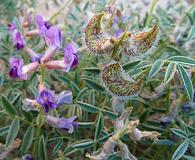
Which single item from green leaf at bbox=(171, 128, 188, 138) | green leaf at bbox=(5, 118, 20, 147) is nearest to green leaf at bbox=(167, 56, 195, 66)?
green leaf at bbox=(171, 128, 188, 138)

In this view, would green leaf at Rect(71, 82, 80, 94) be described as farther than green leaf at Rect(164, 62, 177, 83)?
Yes

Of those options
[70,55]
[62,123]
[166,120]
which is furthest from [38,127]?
[166,120]

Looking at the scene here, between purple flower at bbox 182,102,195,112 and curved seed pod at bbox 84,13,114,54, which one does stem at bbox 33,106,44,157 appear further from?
purple flower at bbox 182,102,195,112

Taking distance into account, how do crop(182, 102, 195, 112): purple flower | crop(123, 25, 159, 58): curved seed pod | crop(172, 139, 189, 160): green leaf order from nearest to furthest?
crop(123, 25, 159, 58): curved seed pod, crop(172, 139, 189, 160): green leaf, crop(182, 102, 195, 112): purple flower

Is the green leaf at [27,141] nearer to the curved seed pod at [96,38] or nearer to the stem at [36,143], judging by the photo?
the stem at [36,143]

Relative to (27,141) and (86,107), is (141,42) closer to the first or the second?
(86,107)

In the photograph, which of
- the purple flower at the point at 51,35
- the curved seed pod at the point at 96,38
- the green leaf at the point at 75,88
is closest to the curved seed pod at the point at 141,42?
the curved seed pod at the point at 96,38
